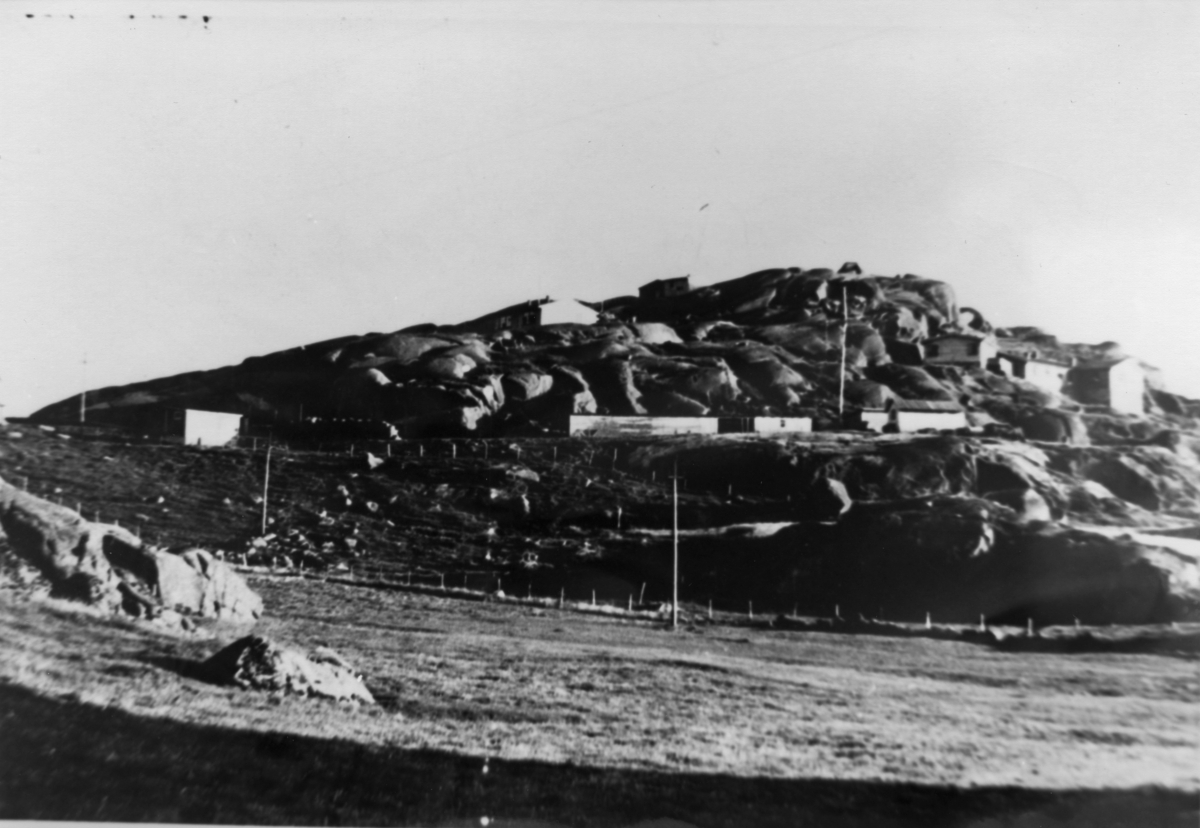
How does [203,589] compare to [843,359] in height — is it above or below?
below

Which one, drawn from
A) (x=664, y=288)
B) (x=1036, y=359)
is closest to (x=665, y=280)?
(x=664, y=288)

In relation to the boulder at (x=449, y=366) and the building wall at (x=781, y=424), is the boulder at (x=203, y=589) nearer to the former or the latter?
the boulder at (x=449, y=366)

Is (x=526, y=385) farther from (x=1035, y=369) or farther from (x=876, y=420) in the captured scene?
(x=1035, y=369)

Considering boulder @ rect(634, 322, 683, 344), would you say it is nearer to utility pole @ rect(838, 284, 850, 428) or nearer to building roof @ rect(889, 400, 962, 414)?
utility pole @ rect(838, 284, 850, 428)

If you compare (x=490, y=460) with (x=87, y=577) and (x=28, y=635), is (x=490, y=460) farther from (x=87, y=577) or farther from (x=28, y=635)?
(x=28, y=635)

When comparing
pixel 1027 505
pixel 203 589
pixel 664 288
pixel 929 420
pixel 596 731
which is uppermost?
pixel 664 288

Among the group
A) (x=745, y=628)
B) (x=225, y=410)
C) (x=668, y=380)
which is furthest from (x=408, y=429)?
(x=745, y=628)

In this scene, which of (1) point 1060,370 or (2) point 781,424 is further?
(2) point 781,424
